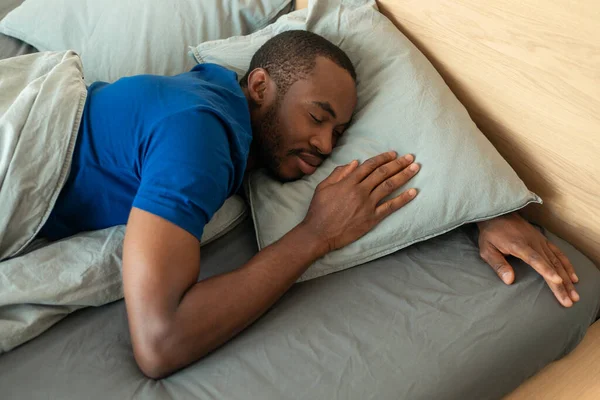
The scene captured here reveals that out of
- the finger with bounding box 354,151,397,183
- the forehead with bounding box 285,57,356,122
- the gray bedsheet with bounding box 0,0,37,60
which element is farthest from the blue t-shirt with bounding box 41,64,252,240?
the gray bedsheet with bounding box 0,0,37,60

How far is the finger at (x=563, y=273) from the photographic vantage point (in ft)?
3.02

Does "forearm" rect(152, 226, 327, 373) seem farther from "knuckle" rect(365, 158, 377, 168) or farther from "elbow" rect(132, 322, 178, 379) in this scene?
"knuckle" rect(365, 158, 377, 168)

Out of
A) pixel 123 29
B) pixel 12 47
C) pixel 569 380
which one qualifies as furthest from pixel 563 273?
pixel 12 47

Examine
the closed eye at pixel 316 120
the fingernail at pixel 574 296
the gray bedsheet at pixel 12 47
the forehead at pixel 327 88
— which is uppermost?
the forehead at pixel 327 88

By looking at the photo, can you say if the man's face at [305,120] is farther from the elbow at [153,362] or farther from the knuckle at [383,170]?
the elbow at [153,362]

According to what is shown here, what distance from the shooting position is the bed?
77 cm

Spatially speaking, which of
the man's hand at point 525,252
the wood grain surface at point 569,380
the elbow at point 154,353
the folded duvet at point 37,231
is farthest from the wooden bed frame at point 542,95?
the folded duvet at point 37,231

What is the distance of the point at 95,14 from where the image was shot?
1311mm

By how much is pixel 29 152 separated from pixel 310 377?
59 cm

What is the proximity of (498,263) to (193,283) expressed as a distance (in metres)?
0.55

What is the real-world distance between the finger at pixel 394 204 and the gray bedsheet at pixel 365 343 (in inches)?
3.5

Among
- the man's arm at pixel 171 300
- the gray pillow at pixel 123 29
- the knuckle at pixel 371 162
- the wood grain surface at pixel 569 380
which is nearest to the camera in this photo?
the man's arm at pixel 171 300

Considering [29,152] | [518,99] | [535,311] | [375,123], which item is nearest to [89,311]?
[29,152]

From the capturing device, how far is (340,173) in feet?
3.36
